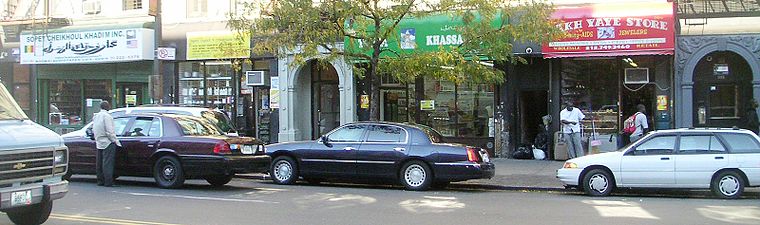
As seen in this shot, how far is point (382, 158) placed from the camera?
13953 millimetres

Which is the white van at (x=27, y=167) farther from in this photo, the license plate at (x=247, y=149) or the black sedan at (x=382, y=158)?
the black sedan at (x=382, y=158)

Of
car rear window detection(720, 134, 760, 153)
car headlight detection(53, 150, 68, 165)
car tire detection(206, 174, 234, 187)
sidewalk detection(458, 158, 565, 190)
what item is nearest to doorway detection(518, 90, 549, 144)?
sidewalk detection(458, 158, 565, 190)

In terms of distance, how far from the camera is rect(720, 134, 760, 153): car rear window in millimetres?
12477

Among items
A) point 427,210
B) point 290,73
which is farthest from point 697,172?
point 290,73

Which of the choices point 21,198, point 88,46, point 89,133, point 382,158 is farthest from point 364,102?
point 21,198

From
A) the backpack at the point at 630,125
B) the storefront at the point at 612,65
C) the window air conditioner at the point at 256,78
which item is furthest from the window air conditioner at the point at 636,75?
the window air conditioner at the point at 256,78

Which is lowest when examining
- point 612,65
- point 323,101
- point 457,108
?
point 457,108

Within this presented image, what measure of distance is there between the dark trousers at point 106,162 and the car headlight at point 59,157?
491 centimetres

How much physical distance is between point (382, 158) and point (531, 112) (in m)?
8.33

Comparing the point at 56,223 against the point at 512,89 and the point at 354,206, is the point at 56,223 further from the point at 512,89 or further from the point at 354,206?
the point at 512,89

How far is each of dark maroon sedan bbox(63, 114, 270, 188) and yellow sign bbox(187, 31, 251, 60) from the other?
6.72 metres

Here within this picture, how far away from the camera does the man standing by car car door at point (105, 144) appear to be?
1359 cm

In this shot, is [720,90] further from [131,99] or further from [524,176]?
[131,99]

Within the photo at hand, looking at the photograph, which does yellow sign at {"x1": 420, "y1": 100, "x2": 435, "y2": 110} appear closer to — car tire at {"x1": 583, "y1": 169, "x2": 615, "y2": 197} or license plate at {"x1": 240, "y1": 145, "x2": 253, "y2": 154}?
license plate at {"x1": 240, "y1": 145, "x2": 253, "y2": 154}
